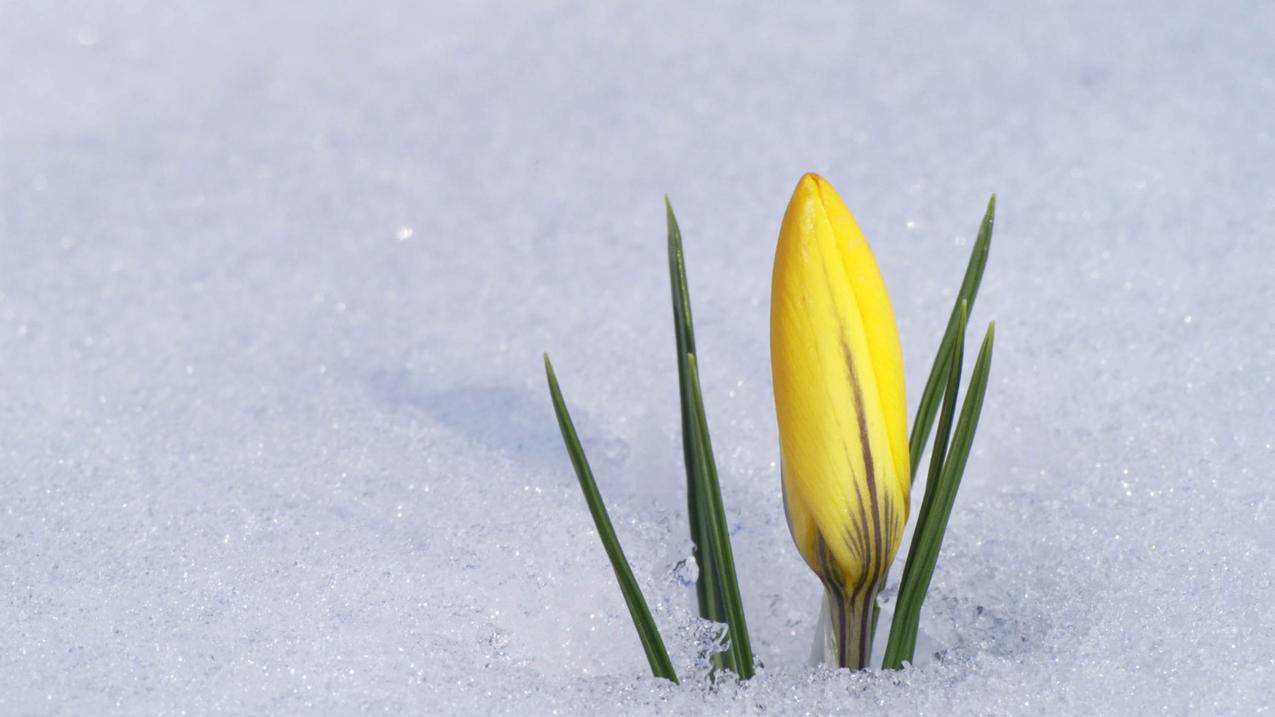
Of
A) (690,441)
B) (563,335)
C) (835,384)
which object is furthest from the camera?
(563,335)

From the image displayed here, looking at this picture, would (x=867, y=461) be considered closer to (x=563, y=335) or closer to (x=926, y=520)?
(x=926, y=520)

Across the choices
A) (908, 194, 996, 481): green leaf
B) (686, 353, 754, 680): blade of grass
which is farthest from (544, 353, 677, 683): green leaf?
(908, 194, 996, 481): green leaf

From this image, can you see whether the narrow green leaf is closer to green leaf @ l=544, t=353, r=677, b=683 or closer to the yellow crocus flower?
the yellow crocus flower

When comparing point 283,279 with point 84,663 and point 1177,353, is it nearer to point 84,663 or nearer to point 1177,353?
point 84,663

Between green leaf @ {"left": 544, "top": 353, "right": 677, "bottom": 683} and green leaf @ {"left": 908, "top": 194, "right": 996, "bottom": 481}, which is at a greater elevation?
green leaf @ {"left": 908, "top": 194, "right": 996, "bottom": 481}

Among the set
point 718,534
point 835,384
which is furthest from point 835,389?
point 718,534

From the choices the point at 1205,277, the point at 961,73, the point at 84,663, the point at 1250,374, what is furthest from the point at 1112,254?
the point at 84,663
